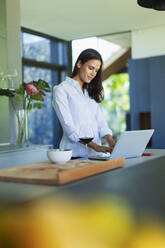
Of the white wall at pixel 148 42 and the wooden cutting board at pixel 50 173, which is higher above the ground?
the white wall at pixel 148 42

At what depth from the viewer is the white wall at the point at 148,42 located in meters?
6.54

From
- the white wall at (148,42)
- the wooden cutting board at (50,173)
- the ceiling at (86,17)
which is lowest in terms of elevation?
the wooden cutting board at (50,173)

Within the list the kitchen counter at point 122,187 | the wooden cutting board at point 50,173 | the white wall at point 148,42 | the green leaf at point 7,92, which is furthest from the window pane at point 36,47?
the wooden cutting board at point 50,173

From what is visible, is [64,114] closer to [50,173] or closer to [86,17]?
[50,173]

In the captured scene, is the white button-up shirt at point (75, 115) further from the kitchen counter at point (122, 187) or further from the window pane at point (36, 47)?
the window pane at point (36, 47)

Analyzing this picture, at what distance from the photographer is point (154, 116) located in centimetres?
626

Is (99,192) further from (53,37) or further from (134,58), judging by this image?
(53,37)

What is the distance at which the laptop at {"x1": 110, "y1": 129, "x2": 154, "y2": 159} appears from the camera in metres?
1.83

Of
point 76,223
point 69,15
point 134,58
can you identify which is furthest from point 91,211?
point 134,58

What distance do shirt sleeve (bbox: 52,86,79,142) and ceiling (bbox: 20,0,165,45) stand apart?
9.49ft

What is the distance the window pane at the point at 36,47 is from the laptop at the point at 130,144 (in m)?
5.17

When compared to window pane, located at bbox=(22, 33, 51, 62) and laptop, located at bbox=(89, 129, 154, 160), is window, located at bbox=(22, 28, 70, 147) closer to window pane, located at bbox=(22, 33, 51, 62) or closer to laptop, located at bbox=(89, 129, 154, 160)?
window pane, located at bbox=(22, 33, 51, 62)

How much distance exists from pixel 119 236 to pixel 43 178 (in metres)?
0.36

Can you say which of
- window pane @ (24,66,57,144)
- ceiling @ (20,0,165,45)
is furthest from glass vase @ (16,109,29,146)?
window pane @ (24,66,57,144)
